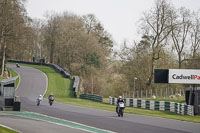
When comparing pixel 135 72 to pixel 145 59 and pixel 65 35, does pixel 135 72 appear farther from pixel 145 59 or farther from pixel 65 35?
pixel 65 35

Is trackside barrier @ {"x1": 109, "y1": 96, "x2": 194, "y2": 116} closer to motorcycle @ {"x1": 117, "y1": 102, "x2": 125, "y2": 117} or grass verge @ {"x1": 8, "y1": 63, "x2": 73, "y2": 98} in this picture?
motorcycle @ {"x1": 117, "y1": 102, "x2": 125, "y2": 117}

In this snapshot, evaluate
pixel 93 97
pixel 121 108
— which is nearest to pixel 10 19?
pixel 93 97

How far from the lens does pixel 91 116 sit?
31.6 m

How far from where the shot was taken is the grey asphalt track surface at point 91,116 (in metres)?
23.6

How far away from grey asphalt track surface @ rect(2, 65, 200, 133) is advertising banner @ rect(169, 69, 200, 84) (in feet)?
19.7

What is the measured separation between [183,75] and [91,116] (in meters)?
10.3

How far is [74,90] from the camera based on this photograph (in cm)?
6394

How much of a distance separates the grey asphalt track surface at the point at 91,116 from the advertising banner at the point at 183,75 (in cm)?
601

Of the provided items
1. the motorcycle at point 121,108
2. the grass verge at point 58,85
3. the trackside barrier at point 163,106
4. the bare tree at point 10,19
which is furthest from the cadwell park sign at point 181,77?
the bare tree at point 10,19

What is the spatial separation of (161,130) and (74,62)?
70.8m

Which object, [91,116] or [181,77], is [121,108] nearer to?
[91,116]

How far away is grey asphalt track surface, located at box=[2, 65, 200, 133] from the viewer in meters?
23.6

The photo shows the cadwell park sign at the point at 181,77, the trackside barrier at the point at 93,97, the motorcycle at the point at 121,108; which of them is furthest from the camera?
the trackside barrier at the point at 93,97

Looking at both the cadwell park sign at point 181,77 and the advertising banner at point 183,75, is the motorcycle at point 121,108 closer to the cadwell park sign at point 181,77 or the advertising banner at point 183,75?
the cadwell park sign at point 181,77
